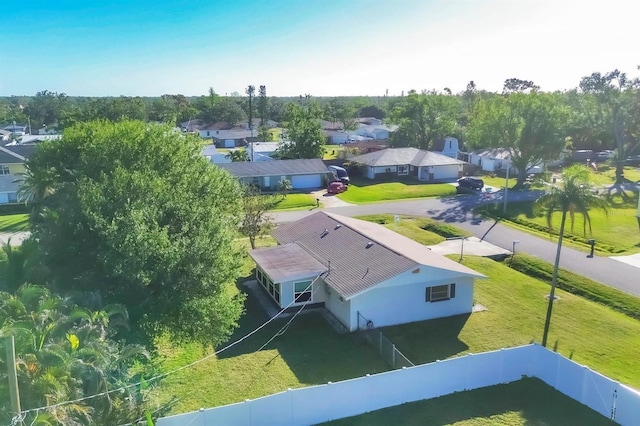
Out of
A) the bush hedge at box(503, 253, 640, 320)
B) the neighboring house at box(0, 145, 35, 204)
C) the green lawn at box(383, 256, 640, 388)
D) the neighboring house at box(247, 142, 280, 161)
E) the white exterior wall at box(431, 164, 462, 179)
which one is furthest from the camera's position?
the neighboring house at box(247, 142, 280, 161)

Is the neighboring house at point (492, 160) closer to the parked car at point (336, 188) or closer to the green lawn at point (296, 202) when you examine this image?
the parked car at point (336, 188)

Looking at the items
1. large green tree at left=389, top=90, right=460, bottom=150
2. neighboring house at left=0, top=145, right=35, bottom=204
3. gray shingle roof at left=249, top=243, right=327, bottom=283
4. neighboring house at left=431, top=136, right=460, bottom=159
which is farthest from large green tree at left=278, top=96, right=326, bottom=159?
gray shingle roof at left=249, top=243, right=327, bottom=283

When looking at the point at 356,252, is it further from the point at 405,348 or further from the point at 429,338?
the point at 405,348

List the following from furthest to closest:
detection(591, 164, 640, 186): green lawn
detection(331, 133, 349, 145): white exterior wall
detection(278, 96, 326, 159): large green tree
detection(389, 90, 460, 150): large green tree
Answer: detection(331, 133, 349, 145): white exterior wall < detection(389, 90, 460, 150): large green tree < detection(278, 96, 326, 159): large green tree < detection(591, 164, 640, 186): green lawn

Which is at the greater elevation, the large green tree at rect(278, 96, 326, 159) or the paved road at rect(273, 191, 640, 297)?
the large green tree at rect(278, 96, 326, 159)

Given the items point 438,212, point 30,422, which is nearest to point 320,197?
point 438,212

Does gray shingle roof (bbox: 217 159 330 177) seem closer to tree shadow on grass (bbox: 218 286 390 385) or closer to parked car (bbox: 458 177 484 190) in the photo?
parked car (bbox: 458 177 484 190)

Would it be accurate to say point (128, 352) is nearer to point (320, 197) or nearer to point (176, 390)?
point (176, 390)

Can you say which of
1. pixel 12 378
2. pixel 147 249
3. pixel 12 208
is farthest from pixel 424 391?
pixel 12 208
